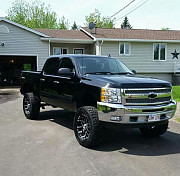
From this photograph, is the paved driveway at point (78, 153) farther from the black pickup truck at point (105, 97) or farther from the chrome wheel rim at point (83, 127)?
the black pickup truck at point (105, 97)

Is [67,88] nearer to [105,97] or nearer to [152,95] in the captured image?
[105,97]

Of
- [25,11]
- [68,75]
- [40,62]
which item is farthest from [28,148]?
[25,11]

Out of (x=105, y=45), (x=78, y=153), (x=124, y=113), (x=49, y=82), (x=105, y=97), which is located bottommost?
(x=78, y=153)

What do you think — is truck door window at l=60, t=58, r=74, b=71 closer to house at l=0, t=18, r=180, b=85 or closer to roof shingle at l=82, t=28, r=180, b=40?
house at l=0, t=18, r=180, b=85

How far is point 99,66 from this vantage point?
6012mm

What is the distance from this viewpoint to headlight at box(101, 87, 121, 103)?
4.50 metres

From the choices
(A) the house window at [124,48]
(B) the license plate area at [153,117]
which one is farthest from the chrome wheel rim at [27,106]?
(A) the house window at [124,48]

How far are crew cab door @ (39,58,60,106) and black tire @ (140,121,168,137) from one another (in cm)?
255

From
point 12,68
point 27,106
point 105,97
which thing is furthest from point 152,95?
point 12,68

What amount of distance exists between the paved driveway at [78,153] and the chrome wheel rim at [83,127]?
25 cm

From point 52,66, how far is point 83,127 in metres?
2.51

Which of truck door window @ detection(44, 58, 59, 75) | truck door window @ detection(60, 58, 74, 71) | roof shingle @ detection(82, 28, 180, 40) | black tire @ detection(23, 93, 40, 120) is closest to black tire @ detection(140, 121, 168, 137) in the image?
truck door window @ detection(60, 58, 74, 71)

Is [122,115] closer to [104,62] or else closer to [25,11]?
[104,62]

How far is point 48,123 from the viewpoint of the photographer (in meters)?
7.12
